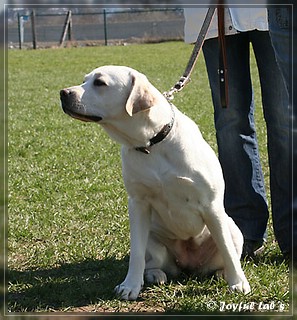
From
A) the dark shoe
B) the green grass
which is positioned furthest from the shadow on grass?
the dark shoe

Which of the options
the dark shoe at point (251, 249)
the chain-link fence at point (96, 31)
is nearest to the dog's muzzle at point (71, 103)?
the dark shoe at point (251, 249)

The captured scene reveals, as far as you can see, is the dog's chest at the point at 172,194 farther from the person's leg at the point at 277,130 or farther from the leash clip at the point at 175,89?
the person's leg at the point at 277,130

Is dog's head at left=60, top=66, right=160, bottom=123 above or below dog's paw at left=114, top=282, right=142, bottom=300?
above

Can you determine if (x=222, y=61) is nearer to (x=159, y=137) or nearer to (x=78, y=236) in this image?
(x=159, y=137)

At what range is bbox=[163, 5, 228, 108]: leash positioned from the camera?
10.8ft

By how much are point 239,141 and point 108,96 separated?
108 cm

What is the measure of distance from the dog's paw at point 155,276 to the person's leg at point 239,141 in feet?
Result: 2.25

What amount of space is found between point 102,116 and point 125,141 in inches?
6.2

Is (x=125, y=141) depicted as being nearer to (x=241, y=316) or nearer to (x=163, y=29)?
(x=241, y=316)

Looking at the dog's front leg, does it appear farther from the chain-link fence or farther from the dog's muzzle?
the chain-link fence

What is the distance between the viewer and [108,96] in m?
2.99

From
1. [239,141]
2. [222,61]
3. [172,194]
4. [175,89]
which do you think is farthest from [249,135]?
[172,194]

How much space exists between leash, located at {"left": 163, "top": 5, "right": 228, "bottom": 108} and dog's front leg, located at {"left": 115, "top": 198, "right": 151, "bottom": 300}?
1.71 feet

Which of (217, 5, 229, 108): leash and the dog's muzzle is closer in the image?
the dog's muzzle
